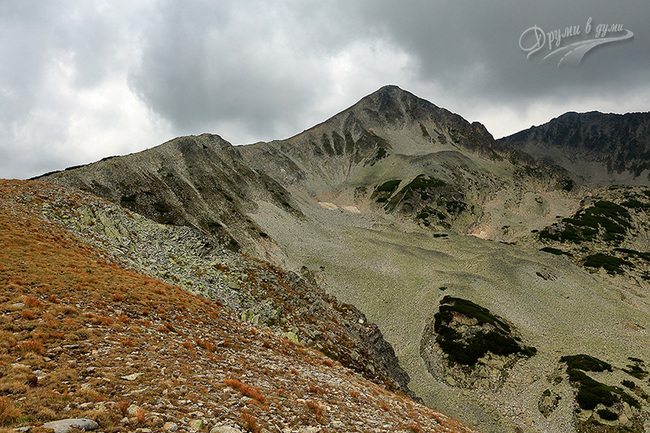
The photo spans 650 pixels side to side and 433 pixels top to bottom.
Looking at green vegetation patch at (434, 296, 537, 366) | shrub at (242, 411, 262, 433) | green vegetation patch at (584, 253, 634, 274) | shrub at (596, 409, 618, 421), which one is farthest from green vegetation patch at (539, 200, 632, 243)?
shrub at (242, 411, 262, 433)

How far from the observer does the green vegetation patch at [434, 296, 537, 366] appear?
178 feet

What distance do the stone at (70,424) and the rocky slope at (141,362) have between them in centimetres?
28

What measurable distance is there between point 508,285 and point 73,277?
9005 centimetres

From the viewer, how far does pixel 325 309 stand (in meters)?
33.5

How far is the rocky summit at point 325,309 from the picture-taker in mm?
14274

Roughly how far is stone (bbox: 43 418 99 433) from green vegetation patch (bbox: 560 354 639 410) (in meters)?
56.3

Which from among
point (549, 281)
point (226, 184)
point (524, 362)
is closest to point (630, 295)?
point (549, 281)

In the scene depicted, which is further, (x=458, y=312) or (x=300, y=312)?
(x=458, y=312)

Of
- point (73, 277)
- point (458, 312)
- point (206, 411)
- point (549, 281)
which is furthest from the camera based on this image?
point (549, 281)

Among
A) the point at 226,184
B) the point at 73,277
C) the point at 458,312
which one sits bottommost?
the point at 458,312

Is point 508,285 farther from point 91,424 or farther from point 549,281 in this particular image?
point 91,424

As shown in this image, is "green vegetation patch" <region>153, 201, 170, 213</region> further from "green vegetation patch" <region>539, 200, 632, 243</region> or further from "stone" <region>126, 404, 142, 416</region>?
"green vegetation patch" <region>539, 200, 632, 243</region>

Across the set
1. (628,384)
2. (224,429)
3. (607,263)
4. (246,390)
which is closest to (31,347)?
(246,390)

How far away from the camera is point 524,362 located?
52438 mm
